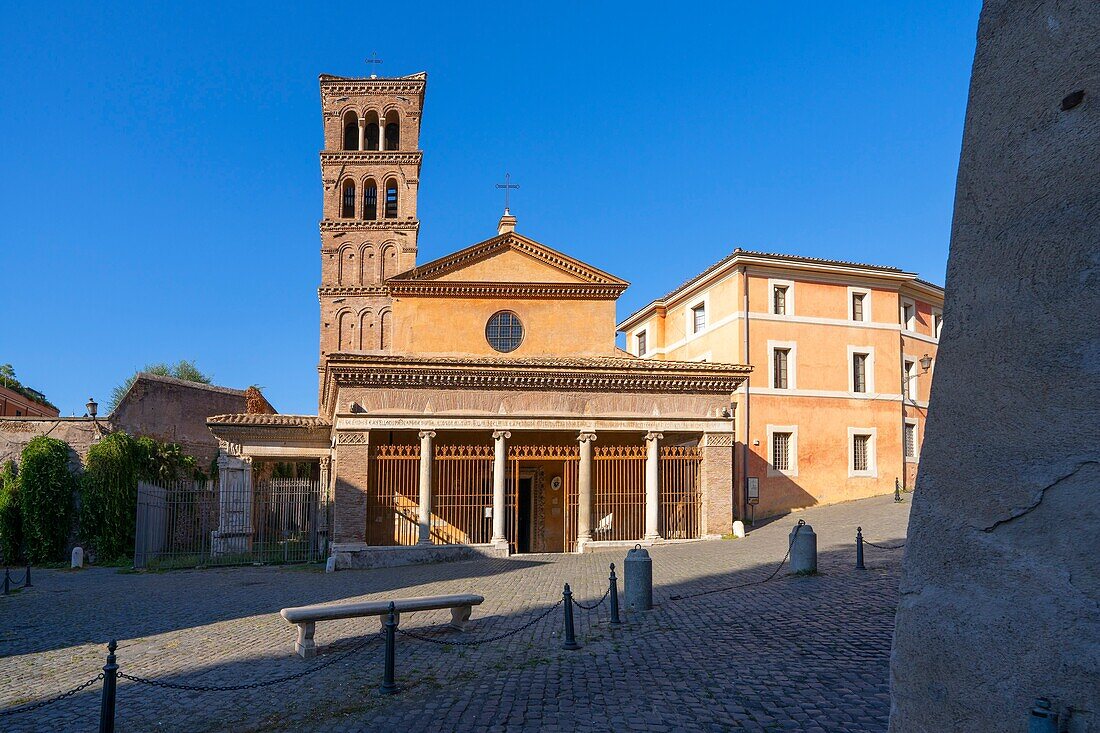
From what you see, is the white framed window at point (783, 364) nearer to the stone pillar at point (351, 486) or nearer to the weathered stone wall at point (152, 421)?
the stone pillar at point (351, 486)

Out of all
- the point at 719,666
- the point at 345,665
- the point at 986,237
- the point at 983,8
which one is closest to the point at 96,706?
the point at 345,665

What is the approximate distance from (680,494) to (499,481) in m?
5.11

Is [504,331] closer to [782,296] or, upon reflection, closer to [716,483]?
[716,483]

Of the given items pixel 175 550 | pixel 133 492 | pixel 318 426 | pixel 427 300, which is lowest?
pixel 175 550

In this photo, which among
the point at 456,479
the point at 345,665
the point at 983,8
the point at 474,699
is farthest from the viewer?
the point at 456,479

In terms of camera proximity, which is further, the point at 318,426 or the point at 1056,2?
the point at 318,426

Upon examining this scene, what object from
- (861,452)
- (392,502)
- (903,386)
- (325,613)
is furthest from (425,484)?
(903,386)

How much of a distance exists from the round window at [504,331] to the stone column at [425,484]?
182 inches

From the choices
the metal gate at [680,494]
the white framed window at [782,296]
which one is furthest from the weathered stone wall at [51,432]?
the white framed window at [782,296]

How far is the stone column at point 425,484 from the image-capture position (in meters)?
19.5

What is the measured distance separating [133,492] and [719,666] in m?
21.6

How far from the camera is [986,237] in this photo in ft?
10.9

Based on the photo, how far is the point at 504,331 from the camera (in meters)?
23.8

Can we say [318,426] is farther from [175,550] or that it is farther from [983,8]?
[983,8]
